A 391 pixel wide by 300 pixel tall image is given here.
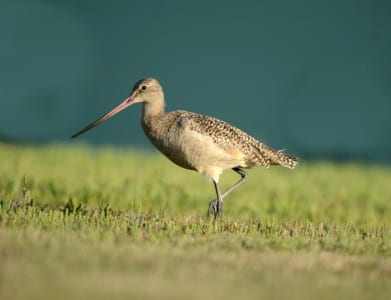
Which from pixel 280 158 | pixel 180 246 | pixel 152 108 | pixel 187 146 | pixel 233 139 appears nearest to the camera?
pixel 180 246

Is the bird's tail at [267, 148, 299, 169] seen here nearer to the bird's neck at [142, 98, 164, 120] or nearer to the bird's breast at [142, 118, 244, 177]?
the bird's breast at [142, 118, 244, 177]

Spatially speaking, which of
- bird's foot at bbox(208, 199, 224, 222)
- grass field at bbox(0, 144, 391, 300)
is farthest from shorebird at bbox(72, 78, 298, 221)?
grass field at bbox(0, 144, 391, 300)

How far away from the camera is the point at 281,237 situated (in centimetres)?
779

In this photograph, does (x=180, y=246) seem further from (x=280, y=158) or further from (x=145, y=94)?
(x=280, y=158)

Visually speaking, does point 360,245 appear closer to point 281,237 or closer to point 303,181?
point 281,237

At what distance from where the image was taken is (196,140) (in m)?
9.17

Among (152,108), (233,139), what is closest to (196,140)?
(233,139)

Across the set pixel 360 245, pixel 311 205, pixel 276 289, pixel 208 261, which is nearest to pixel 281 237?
pixel 360 245

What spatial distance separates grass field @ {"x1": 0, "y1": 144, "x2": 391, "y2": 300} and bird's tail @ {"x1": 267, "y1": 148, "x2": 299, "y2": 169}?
124 centimetres

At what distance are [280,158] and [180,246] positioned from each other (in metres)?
3.87

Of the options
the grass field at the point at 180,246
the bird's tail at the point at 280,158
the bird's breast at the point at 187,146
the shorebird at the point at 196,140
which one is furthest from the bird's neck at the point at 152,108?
the bird's tail at the point at 280,158

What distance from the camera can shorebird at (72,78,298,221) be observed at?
9219 millimetres

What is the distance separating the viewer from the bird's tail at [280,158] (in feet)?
33.6

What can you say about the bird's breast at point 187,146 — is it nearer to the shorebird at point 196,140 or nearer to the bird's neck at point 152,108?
the shorebird at point 196,140
